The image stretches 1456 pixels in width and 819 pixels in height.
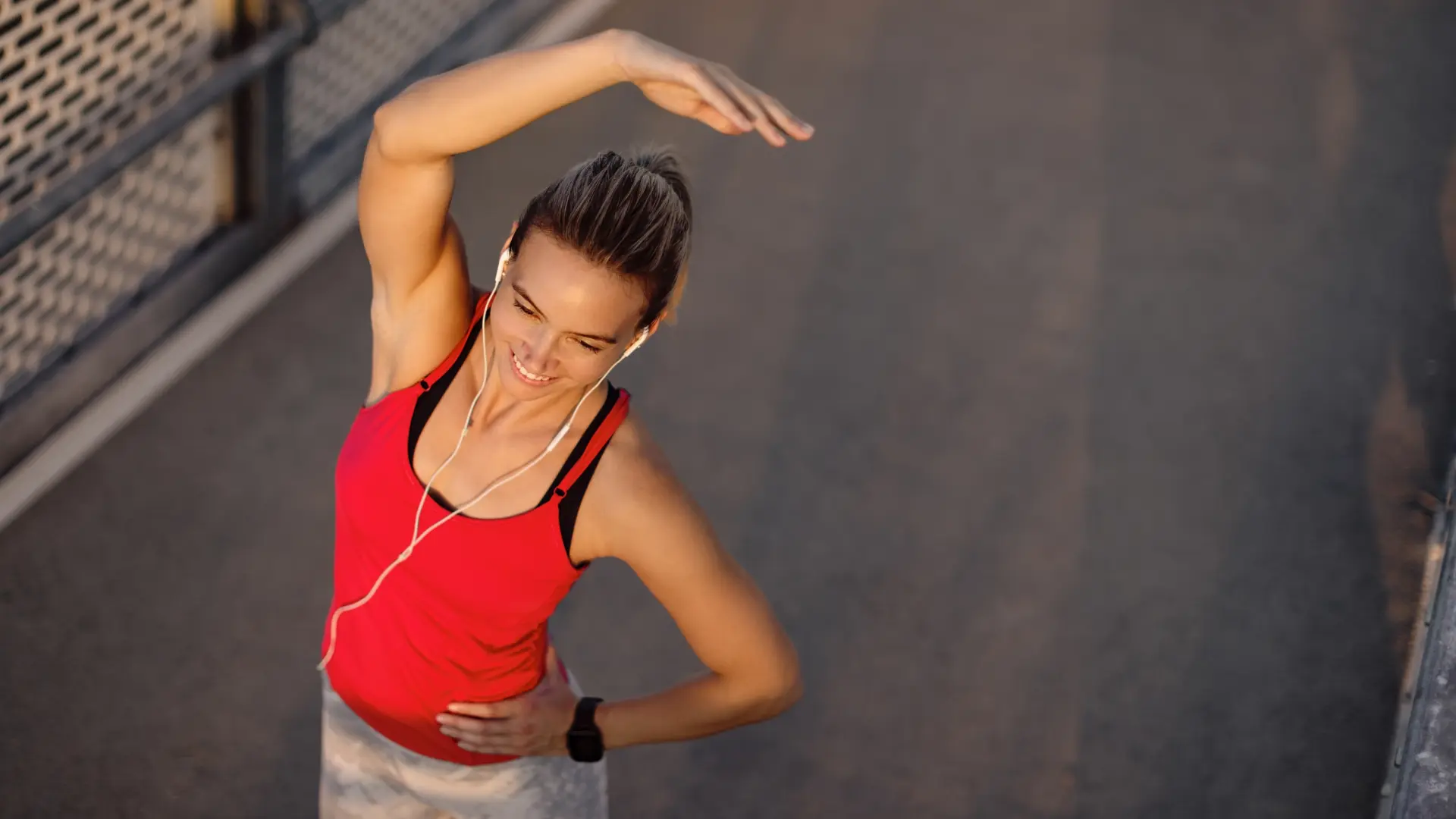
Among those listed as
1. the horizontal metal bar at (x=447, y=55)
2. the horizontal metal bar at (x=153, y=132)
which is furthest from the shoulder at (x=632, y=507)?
the horizontal metal bar at (x=447, y=55)

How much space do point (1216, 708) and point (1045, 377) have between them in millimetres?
1071

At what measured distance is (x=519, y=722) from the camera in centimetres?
203

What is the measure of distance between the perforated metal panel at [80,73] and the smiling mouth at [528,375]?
1.78 meters

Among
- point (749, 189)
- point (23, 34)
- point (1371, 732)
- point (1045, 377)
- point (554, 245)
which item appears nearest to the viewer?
point (554, 245)

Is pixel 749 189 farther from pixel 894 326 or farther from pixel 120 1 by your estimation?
Answer: pixel 120 1

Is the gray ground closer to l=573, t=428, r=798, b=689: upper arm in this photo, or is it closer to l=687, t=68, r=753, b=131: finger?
l=573, t=428, r=798, b=689: upper arm

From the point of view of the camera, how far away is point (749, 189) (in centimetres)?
471

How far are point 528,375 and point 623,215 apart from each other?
209 mm

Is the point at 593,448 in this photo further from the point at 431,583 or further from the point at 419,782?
the point at 419,782

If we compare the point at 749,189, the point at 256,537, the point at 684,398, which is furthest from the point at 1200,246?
the point at 256,537

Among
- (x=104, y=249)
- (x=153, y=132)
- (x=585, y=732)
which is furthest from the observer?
(x=104, y=249)

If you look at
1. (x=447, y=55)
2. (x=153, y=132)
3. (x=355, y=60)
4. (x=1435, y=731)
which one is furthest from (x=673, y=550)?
(x=447, y=55)

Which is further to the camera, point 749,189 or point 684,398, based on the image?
point 749,189

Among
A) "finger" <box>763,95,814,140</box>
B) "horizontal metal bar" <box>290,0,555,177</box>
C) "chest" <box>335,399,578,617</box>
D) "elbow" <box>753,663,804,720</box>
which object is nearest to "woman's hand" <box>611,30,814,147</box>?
"finger" <box>763,95,814,140</box>
